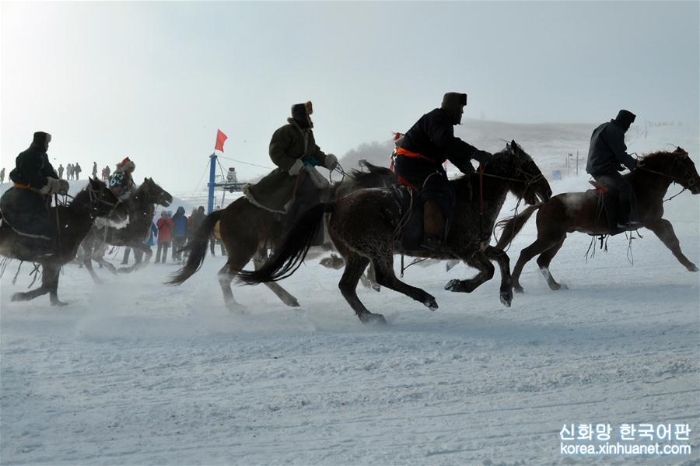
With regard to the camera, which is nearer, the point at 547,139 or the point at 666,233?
the point at 666,233

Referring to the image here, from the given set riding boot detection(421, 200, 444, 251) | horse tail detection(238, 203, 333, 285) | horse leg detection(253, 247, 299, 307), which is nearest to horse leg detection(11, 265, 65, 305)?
horse leg detection(253, 247, 299, 307)

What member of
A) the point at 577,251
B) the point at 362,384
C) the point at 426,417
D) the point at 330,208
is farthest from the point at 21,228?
the point at 577,251

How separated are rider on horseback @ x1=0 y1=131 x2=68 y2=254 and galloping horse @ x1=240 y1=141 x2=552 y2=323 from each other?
3824mm

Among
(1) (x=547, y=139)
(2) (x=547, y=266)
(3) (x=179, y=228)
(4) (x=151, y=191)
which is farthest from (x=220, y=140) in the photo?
(1) (x=547, y=139)

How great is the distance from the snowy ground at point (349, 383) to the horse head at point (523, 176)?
1.33m

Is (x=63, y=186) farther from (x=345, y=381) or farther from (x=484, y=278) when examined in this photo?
(x=345, y=381)

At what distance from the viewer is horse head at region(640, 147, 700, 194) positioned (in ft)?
29.8

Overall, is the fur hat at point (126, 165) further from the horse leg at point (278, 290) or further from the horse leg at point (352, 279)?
the horse leg at point (352, 279)

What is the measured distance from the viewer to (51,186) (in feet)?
28.6

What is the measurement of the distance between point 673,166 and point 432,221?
192 inches

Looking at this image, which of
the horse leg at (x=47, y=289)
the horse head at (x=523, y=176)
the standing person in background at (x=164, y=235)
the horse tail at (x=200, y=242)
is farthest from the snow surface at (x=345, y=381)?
the standing person in background at (x=164, y=235)

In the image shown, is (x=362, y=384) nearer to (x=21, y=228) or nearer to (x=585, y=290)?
(x=585, y=290)

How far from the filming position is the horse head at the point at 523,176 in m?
6.59

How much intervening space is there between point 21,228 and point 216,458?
6.92 m
